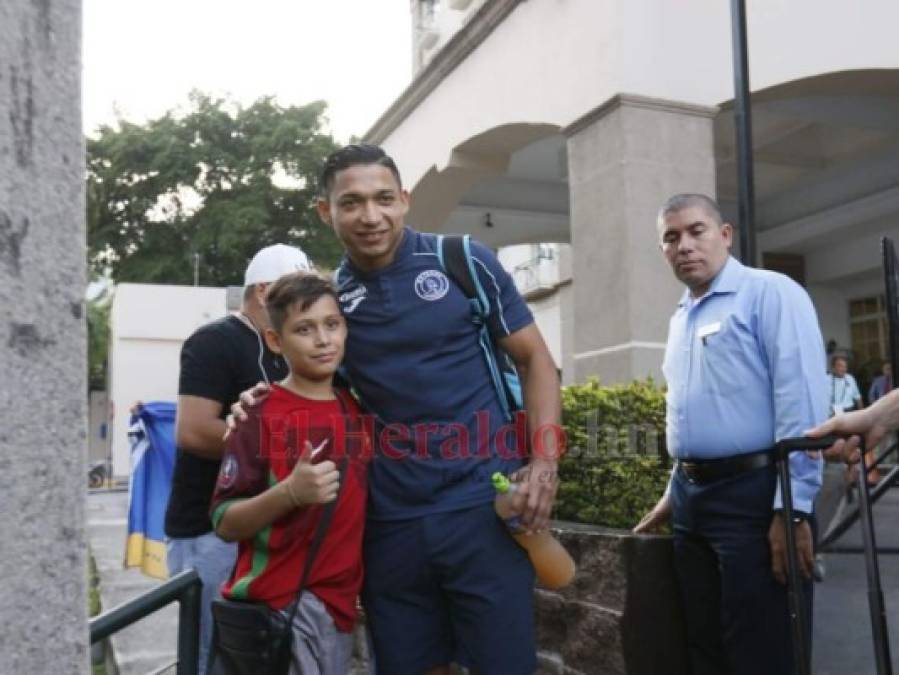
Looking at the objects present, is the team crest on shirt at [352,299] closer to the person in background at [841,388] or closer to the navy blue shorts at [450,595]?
the navy blue shorts at [450,595]

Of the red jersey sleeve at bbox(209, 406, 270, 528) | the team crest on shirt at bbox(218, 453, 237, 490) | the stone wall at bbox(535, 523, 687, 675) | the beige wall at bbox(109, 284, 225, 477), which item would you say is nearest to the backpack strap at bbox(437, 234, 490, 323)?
the red jersey sleeve at bbox(209, 406, 270, 528)

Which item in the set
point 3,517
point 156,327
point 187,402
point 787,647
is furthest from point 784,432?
point 156,327

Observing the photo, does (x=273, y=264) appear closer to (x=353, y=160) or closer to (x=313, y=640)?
(x=353, y=160)

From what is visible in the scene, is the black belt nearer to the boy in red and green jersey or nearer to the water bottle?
the water bottle

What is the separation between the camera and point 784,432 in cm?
285

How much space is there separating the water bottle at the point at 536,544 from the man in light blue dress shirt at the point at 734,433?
2.46 feet

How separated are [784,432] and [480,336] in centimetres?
104

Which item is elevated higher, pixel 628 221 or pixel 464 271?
pixel 628 221

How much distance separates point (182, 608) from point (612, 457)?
2321mm

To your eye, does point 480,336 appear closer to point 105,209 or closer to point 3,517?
point 3,517

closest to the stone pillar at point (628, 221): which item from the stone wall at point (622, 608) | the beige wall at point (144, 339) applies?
the stone wall at point (622, 608)

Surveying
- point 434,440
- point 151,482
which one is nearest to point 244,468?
point 434,440

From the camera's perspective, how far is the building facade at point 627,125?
6.60m

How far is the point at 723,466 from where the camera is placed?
298 centimetres
